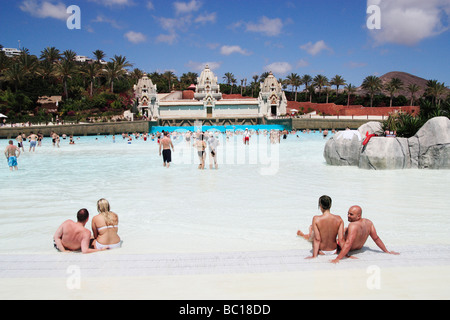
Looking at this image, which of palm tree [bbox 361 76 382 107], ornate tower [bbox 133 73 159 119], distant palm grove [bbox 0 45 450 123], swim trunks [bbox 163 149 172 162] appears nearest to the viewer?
swim trunks [bbox 163 149 172 162]

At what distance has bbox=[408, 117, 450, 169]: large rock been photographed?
38.7 feet

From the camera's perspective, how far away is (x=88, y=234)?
4.76m

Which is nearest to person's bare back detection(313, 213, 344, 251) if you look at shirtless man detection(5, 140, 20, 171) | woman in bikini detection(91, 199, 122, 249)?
woman in bikini detection(91, 199, 122, 249)

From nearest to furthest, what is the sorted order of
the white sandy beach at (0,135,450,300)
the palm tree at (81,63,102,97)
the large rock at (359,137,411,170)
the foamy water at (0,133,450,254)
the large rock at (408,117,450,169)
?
1. the white sandy beach at (0,135,450,300)
2. the foamy water at (0,133,450,254)
3. the large rock at (408,117,450,169)
4. the large rock at (359,137,411,170)
5. the palm tree at (81,63,102,97)

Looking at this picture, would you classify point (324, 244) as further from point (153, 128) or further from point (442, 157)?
point (153, 128)

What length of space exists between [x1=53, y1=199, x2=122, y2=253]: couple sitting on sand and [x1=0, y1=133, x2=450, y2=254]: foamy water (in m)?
0.25

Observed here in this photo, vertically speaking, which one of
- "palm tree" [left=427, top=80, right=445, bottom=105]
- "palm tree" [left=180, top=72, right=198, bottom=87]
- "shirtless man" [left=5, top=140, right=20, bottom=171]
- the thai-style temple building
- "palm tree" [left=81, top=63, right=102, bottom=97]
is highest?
"palm tree" [left=180, top=72, right=198, bottom=87]

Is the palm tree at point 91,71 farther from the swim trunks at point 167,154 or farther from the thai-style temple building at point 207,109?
the swim trunks at point 167,154

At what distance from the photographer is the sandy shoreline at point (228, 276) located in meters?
3.41

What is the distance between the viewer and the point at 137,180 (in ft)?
36.5

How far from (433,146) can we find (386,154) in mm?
1538

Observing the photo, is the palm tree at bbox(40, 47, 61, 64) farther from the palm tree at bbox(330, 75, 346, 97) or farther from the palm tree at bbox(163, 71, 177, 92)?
the palm tree at bbox(330, 75, 346, 97)

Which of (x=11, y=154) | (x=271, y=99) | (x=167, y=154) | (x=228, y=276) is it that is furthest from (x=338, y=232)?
(x=271, y=99)
